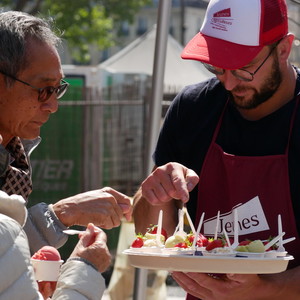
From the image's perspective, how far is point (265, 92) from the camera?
3.14 meters

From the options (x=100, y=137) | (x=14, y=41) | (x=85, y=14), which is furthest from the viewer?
(x=85, y=14)

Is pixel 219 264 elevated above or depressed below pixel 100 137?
above

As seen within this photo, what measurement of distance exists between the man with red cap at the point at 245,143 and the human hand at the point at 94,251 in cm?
43

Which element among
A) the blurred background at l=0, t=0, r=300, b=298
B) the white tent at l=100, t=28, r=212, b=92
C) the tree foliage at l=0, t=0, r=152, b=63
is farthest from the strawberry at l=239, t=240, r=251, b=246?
the tree foliage at l=0, t=0, r=152, b=63

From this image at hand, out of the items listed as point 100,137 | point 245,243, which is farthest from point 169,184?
point 100,137

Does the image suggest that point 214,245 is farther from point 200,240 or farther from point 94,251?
point 94,251

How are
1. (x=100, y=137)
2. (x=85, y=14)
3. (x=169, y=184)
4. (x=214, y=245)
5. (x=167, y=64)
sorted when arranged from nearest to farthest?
1. (x=214, y=245)
2. (x=169, y=184)
3. (x=100, y=137)
4. (x=167, y=64)
5. (x=85, y=14)

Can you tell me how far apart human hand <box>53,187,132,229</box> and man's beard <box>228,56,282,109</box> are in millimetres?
530

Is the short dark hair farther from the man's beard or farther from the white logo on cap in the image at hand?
the man's beard

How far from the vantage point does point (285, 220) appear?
10.0 ft

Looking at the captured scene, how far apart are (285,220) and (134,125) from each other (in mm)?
8441

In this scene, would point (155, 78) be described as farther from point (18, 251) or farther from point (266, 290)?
point (18, 251)

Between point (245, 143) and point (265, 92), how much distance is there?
0.66ft

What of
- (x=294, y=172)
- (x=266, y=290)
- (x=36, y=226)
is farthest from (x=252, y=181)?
(x=36, y=226)
